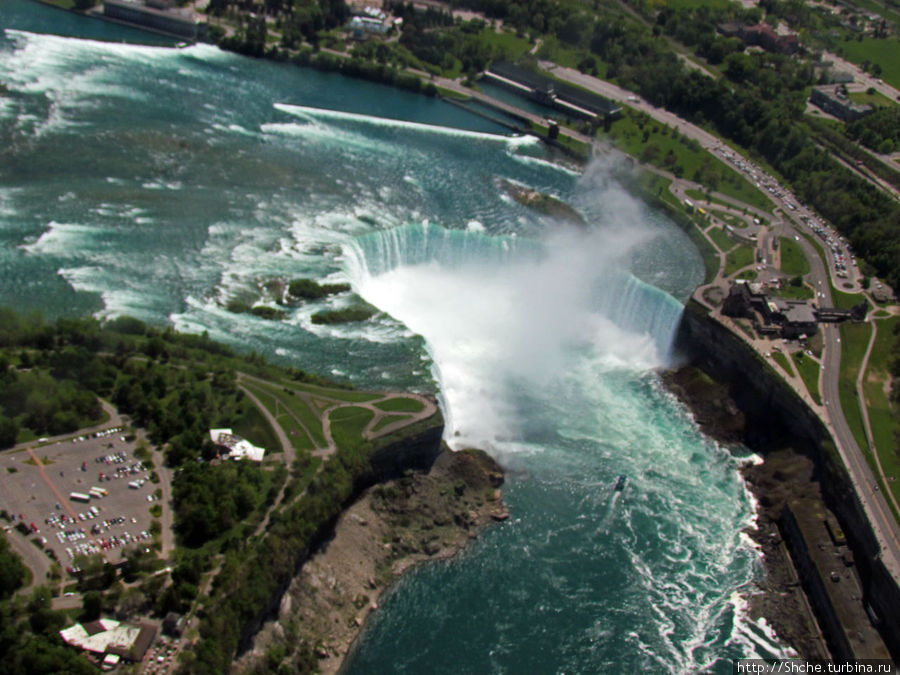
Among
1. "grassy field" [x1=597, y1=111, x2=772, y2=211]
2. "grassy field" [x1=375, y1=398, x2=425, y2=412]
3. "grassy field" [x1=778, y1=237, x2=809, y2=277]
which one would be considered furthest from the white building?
"grassy field" [x1=597, y1=111, x2=772, y2=211]

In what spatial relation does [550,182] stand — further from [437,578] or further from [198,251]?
[437,578]

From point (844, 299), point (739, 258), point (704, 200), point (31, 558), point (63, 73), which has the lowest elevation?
point (31, 558)

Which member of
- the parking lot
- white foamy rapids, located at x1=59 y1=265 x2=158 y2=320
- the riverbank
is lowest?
the riverbank

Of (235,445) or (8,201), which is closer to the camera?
(235,445)

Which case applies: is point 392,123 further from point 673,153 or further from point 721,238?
point 721,238

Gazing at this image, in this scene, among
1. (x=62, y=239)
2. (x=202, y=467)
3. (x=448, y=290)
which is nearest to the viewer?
(x=202, y=467)

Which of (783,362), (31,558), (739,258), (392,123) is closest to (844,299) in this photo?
(739,258)

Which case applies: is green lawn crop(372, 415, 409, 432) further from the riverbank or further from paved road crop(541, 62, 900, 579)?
paved road crop(541, 62, 900, 579)

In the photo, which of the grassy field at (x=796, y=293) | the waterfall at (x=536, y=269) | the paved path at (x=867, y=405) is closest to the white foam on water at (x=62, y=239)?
the waterfall at (x=536, y=269)
